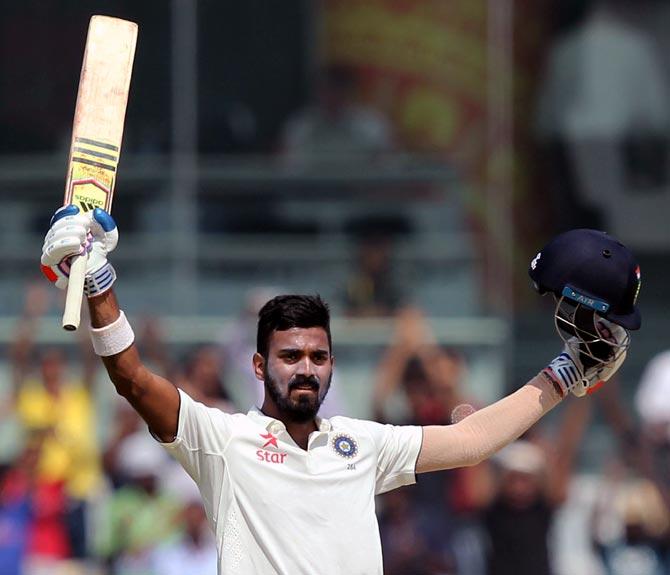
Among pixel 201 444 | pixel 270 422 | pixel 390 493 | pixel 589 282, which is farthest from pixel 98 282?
pixel 390 493

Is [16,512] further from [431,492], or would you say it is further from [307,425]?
[307,425]

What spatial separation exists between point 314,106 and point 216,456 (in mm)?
5706

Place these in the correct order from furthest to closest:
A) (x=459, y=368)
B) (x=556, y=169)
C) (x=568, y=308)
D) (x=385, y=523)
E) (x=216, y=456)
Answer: (x=556, y=169) < (x=459, y=368) < (x=385, y=523) < (x=568, y=308) < (x=216, y=456)

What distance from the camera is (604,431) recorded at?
9148 mm

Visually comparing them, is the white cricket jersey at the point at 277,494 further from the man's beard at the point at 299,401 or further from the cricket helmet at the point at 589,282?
the cricket helmet at the point at 589,282

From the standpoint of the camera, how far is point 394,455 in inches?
177

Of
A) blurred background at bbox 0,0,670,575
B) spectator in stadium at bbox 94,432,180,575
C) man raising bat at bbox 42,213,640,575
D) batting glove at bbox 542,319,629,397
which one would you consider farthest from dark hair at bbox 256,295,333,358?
blurred background at bbox 0,0,670,575

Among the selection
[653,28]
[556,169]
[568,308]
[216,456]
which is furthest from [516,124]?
[216,456]

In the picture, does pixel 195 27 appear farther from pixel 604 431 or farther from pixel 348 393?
pixel 604 431

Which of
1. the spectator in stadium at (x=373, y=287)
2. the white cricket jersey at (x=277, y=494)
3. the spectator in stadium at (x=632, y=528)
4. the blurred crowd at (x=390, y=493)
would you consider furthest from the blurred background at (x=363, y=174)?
the white cricket jersey at (x=277, y=494)

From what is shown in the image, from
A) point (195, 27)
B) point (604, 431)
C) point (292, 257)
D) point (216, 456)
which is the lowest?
point (216, 456)

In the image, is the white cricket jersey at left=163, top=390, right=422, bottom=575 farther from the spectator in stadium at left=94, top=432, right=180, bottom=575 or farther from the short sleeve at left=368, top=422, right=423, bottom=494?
the spectator in stadium at left=94, top=432, right=180, bottom=575

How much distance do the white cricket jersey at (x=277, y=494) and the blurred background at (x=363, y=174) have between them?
4660mm

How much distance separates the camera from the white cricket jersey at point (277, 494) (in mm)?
4180
